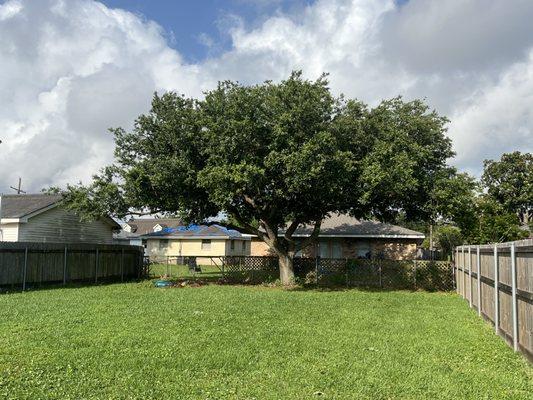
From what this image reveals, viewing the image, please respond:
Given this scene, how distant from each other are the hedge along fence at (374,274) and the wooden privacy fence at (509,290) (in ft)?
29.0

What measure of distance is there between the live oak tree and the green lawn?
519 cm

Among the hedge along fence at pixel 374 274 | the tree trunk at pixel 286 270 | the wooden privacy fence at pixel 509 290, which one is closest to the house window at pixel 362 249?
the hedge along fence at pixel 374 274

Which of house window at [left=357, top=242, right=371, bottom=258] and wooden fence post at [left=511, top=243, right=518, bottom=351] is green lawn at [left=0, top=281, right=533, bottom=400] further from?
house window at [left=357, top=242, right=371, bottom=258]

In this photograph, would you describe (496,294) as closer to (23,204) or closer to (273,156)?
(273,156)

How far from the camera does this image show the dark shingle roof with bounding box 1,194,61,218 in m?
22.6

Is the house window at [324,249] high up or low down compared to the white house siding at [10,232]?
down

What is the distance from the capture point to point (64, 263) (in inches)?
767

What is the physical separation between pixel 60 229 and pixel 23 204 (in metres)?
2.02

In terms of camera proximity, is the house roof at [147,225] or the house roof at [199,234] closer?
the house roof at [199,234]

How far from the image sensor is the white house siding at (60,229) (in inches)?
903

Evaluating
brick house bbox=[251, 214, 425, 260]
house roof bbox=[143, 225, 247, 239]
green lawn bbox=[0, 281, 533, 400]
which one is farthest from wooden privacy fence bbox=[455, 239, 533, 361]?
house roof bbox=[143, 225, 247, 239]

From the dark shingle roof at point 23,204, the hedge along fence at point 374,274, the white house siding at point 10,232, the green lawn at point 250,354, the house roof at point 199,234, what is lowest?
the green lawn at point 250,354

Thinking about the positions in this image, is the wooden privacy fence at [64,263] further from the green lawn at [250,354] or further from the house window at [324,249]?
the house window at [324,249]

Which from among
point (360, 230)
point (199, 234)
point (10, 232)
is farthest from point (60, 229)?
point (199, 234)
